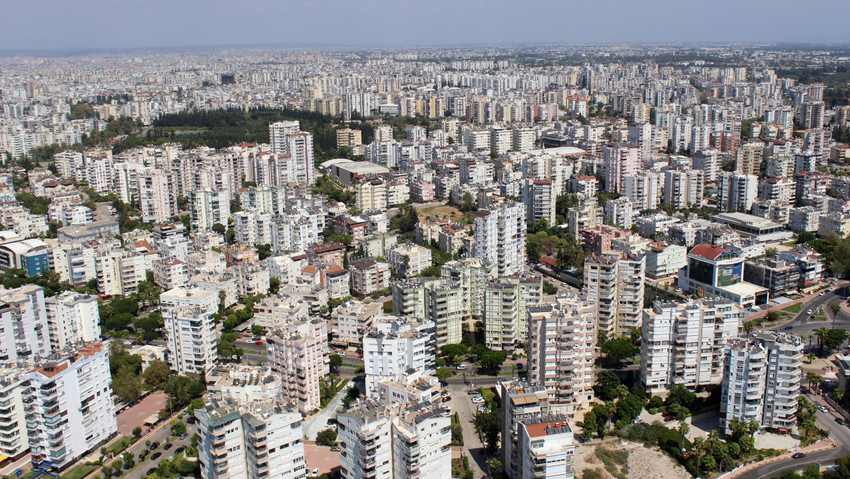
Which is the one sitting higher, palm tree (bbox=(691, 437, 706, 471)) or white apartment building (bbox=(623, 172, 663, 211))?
white apartment building (bbox=(623, 172, 663, 211))

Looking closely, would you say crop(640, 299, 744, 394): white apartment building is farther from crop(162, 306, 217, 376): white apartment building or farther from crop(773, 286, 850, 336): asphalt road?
crop(162, 306, 217, 376): white apartment building

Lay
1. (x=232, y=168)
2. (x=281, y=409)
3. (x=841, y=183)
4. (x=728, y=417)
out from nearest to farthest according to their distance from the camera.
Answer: (x=281, y=409), (x=728, y=417), (x=841, y=183), (x=232, y=168)

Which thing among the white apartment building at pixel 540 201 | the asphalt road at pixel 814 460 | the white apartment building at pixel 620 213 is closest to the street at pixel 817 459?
the asphalt road at pixel 814 460

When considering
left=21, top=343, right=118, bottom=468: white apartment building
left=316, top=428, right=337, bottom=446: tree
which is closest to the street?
left=316, top=428, right=337, bottom=446: tree

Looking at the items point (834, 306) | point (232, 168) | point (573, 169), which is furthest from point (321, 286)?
Answer: point (573, 169)

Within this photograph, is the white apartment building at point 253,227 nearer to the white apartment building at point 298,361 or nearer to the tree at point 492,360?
the white apartment building at point 298,361

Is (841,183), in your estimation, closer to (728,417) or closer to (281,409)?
(728,417)

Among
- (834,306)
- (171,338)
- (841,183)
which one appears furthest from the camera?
→ (841,183)
